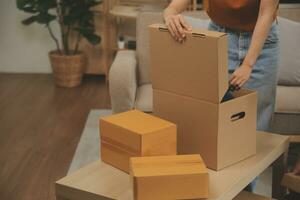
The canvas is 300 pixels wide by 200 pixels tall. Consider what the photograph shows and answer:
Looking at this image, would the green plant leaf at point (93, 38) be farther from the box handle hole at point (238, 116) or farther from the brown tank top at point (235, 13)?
the box handle hole at point (238, 116)

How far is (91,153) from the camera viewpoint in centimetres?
298

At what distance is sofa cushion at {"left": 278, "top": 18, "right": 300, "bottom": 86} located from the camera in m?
2.83

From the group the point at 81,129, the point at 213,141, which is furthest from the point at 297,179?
the point at 81,129

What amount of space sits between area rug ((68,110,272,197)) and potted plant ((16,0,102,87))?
79 centimetres

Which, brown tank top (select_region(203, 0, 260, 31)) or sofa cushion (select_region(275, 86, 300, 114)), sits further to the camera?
sofa cushion (select_region(275, 86, 300, 114))

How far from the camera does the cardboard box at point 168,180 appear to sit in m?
1.31

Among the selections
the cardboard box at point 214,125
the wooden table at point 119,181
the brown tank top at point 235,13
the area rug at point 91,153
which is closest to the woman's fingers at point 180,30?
the cardboard box at point 214,125

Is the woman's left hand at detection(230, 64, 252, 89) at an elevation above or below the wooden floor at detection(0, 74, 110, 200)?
above

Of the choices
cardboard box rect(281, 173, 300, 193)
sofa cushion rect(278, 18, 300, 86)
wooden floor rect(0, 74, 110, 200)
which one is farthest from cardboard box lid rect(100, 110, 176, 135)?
sofa cushion rect(278, 18, 300, 86)

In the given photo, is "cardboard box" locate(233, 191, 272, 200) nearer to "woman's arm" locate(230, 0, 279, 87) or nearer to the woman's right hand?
"woman's arm" locate(230, 0, 279, 87)

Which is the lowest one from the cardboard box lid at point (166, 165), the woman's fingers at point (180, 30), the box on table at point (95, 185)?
the box on table at point (95, 185)

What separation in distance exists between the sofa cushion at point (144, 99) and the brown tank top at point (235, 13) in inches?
32.7

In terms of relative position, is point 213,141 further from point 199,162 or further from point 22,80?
point 22,80

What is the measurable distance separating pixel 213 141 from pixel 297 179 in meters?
0.41
